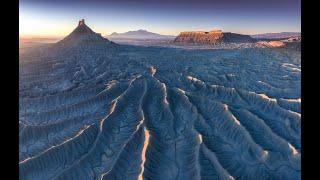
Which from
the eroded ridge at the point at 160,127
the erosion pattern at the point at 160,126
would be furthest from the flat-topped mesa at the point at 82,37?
the eroded ridge at the point at 160,127

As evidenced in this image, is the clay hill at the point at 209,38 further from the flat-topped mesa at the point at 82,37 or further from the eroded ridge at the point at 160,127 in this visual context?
the eroded ridge at the point at 160,127

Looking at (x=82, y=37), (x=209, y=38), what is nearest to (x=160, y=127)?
(x=82, y=37)

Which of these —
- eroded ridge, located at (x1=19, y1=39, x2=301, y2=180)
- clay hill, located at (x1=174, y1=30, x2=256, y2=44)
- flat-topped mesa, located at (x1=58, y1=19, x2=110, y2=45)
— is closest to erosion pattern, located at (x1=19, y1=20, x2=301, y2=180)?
eroded ridge, located at (x1=19, y1=39, x2=301, y2=180)

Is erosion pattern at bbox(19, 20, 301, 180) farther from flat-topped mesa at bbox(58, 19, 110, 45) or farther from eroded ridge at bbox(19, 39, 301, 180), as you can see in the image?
flat-topped mesa at bbox(58, 19, 110, 45)

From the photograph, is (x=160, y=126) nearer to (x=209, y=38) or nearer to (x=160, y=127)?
(x=160, y=127)

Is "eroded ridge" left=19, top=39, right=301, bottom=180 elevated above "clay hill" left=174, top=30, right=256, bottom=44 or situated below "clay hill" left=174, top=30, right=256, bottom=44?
below
